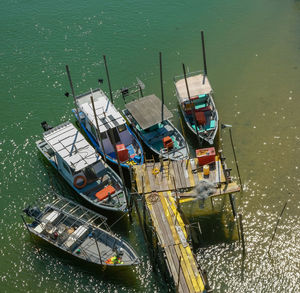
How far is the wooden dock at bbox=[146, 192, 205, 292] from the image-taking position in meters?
32.2

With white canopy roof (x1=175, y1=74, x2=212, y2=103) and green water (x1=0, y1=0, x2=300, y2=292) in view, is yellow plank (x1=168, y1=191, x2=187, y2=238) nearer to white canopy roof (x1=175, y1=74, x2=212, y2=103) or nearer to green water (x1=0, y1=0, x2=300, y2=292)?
green water (x1=0, y1=0, x2=300, y2=292)

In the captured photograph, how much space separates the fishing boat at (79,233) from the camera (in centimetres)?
3609

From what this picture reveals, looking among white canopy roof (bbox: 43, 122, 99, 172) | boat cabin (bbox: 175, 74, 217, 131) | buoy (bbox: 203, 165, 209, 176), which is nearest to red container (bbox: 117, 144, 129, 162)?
white canopy roof (bbox: 43, 122, 99, 172)

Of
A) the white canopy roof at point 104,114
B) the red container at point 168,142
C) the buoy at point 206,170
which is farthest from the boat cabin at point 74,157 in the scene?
the buoy at point 206,170

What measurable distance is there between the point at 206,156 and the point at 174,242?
8.88 meters

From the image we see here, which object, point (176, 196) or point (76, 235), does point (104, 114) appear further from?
point (76, 235)

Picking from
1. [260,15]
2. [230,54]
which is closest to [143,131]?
[230,54]

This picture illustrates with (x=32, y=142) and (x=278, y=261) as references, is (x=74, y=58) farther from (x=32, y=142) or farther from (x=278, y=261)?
(x=278, y=261)

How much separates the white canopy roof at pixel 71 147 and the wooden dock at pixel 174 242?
702 cm

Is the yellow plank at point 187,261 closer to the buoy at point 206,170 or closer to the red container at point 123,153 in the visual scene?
the buoy at point 206,170

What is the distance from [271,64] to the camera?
182 ft

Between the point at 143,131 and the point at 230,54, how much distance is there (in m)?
19.7

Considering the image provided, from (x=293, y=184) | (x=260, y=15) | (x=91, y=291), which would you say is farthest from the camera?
(x=260, y=15)

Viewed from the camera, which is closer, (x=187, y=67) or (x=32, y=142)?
(x=32, y=142)
